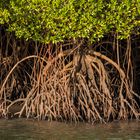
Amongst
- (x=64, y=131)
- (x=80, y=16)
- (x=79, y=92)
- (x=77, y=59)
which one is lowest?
(x=64, y=131)

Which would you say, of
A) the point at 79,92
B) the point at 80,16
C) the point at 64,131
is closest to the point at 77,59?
the point at 79,92

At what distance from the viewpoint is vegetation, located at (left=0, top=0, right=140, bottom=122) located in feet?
42.5

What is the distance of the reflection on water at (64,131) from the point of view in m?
12.0

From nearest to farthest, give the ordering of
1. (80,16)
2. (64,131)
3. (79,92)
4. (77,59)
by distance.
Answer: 1. (64,131)
2. (80,16)
3. (79,92)
4. (77,59)

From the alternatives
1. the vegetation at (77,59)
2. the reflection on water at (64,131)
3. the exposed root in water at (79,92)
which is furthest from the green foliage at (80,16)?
the reflection on water at (64,131)

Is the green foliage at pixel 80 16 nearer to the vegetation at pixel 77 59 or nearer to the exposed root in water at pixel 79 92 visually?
the vegetation at pixel 77 59

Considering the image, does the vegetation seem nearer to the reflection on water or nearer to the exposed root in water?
the exposed root in water

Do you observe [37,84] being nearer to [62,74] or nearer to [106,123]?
[62,74]

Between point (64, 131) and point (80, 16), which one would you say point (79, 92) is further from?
point (80, 16)

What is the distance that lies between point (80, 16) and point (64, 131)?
2371mm

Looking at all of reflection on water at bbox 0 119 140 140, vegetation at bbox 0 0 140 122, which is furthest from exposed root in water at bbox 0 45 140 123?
reflection on water at bbox 0 119 140 140

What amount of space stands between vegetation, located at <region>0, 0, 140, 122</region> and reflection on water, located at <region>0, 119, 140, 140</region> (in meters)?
0.49

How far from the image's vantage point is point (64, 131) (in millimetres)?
12602

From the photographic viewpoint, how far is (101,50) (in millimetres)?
15797
